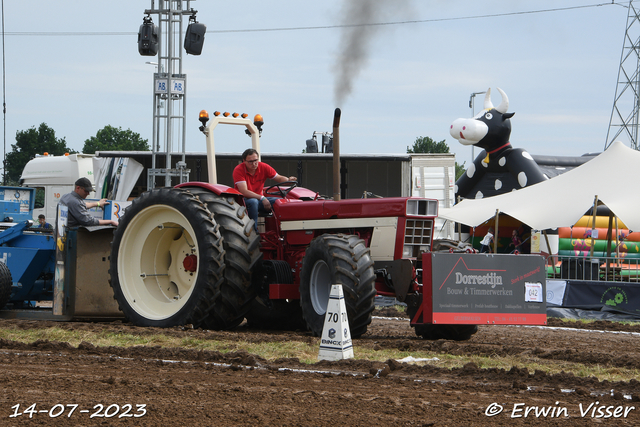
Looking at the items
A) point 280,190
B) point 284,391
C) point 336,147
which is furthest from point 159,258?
point 284,391

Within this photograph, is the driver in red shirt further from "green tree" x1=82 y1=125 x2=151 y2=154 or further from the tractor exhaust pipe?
"green tree" x1=82 y1=125 x2=151 y2=154

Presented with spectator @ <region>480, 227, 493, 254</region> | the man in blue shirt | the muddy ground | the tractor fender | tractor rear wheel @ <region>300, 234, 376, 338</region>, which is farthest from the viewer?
spectator @ <region>480, 227, 493, 254</region>

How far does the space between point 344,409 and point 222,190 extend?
4507 mm

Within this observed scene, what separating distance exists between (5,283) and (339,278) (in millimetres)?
4565

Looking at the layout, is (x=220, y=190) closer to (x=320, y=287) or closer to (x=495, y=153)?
(x=320, y=287)

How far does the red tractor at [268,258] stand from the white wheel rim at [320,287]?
0.4 inches

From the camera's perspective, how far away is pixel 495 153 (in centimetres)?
2014

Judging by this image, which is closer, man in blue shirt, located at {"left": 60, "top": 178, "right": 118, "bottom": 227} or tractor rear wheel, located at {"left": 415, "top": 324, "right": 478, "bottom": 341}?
tractor rear wheel, located at {"left": 415, "top": 324, "right": 478, "bottom": 341}

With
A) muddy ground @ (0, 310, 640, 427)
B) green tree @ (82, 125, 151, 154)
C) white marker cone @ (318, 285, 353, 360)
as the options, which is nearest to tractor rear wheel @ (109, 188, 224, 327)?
muddy ground @ (0, 310, 640, 427)

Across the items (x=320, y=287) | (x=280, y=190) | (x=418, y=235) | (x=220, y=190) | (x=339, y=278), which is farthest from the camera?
(x=280, y=190)

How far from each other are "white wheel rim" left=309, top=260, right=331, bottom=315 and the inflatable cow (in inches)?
498

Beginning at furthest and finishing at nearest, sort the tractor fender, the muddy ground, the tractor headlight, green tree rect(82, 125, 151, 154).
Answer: green tree rect(82, 125, 151, 154) < the tractor fender < the tractor headlight < the muddy ground

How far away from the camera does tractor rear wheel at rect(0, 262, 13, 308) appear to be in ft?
30.4

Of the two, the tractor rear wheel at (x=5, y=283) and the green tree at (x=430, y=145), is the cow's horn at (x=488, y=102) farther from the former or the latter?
the green tree at (x=430, y=145)
